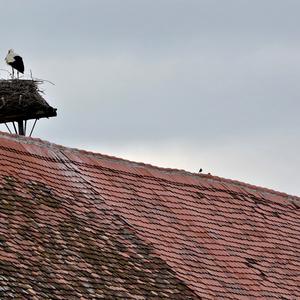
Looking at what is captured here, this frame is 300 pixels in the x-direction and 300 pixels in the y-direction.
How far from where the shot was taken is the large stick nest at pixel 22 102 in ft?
105

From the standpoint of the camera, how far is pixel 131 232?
20719mm

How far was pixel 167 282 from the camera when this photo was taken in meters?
19.7

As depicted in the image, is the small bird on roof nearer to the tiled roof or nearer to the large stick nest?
the large stick nest

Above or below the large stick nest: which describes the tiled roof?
below

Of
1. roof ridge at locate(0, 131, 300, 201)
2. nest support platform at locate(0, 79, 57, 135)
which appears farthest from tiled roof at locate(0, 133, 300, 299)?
nest support platform at locate(0, 79, 57, 135)

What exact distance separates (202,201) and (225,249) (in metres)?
1.55

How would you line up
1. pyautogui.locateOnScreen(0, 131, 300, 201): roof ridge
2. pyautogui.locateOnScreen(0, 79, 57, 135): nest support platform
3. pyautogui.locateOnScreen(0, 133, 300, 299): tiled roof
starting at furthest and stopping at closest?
1. pyautogui.locateOnScreen(0, 79, 57, 135): nest support platform
2. pyautogui.locateOnScreen(0, 131, 300, 201): roof ridge
3. pyautogui.locateOnScreen(0, 133, 300, 299): tiled roof

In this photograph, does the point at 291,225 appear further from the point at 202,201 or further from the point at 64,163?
the point at 64,163

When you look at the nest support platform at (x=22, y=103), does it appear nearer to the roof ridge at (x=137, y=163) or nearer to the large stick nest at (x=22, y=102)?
the large stick nest at (x=22, y=102)

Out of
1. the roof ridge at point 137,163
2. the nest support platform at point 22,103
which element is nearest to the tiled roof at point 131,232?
the roof ridge at point 137,163

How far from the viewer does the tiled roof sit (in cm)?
1841

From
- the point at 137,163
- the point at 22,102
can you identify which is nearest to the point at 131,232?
the point at 137,163

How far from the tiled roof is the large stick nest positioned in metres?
7.69

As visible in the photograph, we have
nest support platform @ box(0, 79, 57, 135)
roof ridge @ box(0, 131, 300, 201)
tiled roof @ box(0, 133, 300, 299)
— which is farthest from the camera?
nest support platform @ box(0, 79, 57, 135)
